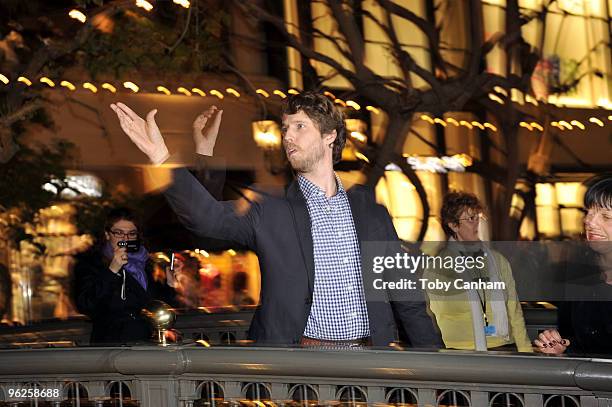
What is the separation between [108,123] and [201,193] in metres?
11.6

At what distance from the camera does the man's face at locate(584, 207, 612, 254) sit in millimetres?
4223

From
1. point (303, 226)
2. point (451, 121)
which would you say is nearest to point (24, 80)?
point (303, 226)

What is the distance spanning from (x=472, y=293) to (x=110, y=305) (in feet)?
6.70

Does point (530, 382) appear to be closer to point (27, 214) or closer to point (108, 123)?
point (27, 214)

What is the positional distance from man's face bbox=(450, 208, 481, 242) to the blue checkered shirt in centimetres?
200

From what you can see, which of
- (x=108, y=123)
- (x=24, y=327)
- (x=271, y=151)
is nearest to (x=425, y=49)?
(x=271, y=151)

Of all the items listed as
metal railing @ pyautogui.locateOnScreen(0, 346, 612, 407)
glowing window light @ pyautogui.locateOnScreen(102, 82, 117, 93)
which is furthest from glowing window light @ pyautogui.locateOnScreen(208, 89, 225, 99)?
metal railing @ pyautogui.locateOnScreen(0, 346, 612, 407)

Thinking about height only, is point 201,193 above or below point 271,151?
below

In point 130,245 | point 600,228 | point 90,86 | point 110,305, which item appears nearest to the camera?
point 600,228

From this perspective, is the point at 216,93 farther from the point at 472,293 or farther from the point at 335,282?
the point at 335,282

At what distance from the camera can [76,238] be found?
14.5 metres

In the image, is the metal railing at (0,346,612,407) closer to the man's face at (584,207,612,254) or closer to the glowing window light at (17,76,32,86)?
the man's face at (584,207,612,254)

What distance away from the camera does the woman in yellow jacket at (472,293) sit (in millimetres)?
6090

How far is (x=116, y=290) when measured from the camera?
6391 mm
